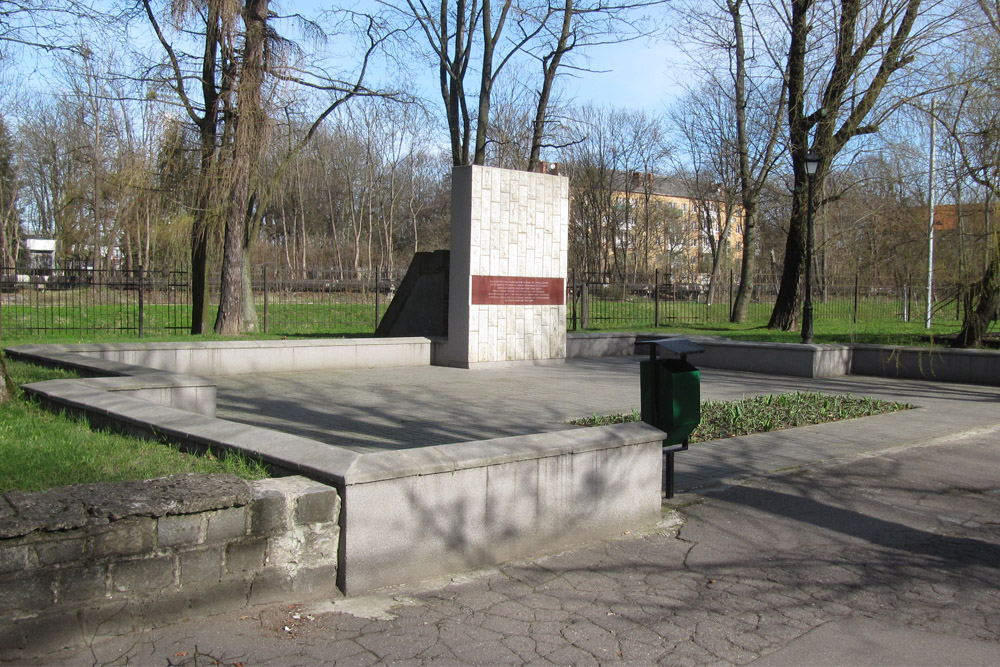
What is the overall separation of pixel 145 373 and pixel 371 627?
606cm

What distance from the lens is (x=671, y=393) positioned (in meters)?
6.44

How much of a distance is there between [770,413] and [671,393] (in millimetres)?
4745

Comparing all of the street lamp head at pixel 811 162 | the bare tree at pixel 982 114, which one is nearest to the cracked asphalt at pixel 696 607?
the bare tree at pixel 982 114

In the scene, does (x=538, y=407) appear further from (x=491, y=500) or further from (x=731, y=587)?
(x=731, y=587)

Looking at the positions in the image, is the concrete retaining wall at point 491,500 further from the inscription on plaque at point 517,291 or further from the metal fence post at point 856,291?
the metal fence post at point 856,291

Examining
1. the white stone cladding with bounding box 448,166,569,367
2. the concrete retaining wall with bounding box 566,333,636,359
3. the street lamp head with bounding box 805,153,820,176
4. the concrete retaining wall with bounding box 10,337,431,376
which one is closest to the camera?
the concrete retaining wall with bounding box 10,337,431,376

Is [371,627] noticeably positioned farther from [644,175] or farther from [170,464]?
[644,175]

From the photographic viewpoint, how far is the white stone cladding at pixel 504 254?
1591cm

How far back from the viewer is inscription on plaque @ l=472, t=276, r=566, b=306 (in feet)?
52.7

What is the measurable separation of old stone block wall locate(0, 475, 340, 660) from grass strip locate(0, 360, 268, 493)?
0.65 meters

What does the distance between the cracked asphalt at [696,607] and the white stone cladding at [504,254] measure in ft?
31.5

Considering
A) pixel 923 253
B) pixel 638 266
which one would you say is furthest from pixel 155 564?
pixel 638 266

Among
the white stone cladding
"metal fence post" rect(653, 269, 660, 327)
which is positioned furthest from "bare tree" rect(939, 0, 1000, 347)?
"metal fence post" rect(653, 269, 660, 327)

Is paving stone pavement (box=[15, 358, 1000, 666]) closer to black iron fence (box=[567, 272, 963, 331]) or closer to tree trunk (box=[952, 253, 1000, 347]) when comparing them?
tree trunk (box=[952, 253, 1000, 347])
